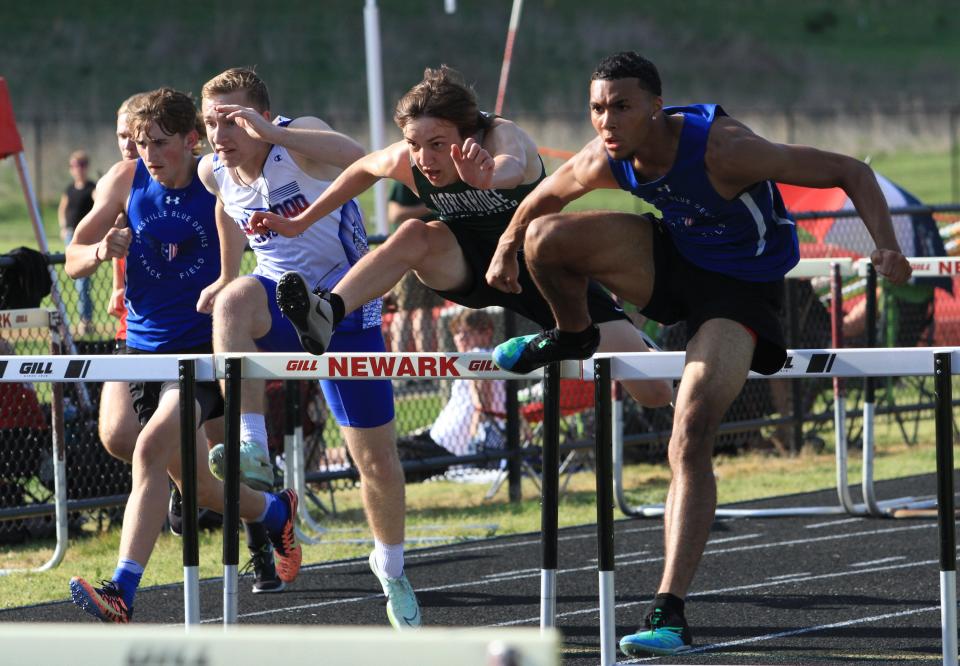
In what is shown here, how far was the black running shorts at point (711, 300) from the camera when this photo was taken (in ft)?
17.8

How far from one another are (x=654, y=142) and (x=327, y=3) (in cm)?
5617

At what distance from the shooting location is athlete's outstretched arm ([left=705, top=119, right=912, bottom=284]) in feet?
16.6

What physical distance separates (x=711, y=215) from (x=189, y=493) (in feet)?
6.38

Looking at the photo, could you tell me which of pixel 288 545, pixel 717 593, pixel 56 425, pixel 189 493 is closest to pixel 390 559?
pixel 288 545

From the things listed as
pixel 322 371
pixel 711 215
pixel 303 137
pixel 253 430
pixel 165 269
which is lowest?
pixel 253 430

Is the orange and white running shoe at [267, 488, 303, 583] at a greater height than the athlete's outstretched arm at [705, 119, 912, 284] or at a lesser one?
lesser

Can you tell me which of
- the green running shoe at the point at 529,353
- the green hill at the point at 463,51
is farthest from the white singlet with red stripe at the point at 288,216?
the green hill at the point at 463,51

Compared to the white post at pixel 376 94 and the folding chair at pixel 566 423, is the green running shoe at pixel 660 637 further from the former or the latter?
the white post at pixel 376 94

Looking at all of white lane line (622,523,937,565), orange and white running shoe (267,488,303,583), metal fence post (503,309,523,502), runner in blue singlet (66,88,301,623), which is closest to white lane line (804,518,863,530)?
white lane line (622,523,937,565)

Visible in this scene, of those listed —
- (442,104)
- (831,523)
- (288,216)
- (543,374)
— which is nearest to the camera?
(543,374)

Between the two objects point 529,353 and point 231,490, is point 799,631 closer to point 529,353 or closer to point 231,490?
point 529,353

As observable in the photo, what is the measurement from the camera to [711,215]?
214 inches

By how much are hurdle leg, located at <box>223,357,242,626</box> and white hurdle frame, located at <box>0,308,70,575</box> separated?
2.57 m

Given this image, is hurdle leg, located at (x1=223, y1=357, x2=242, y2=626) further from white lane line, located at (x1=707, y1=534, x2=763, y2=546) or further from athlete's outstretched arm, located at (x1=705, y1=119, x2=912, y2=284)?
white lane line, located at (x1=707, y1=534, x2=763, y2=546)
